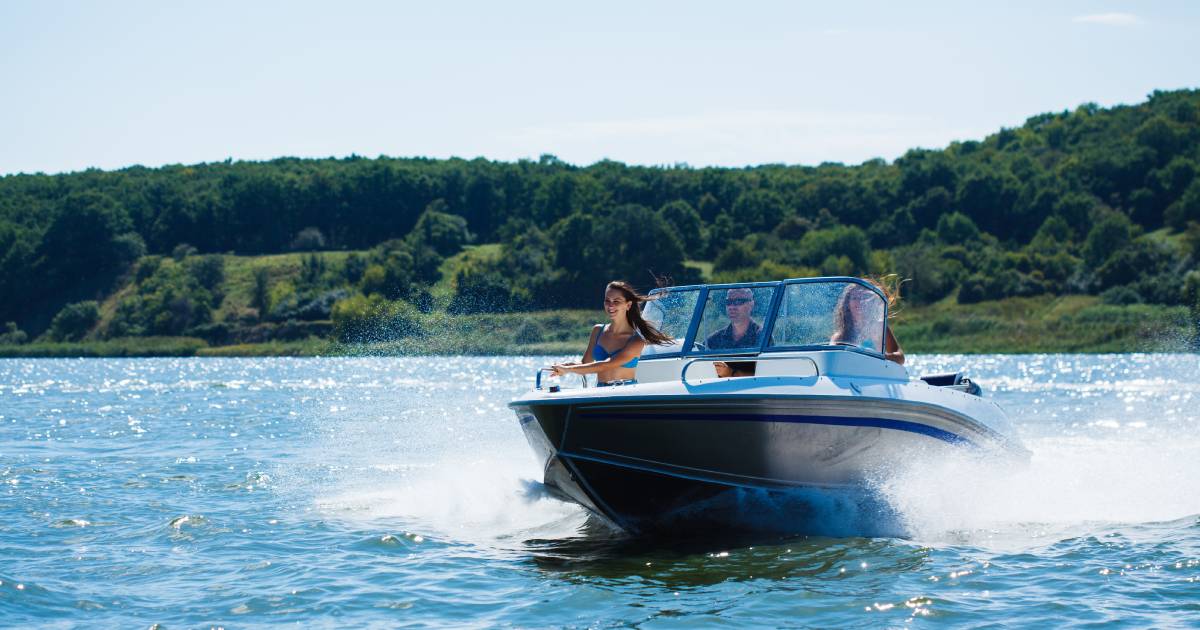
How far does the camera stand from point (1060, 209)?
4796 inches

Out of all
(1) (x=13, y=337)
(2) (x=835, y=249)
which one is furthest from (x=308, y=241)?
(2) (x=835, y=249)

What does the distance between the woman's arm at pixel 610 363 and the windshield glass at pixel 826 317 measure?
112cm

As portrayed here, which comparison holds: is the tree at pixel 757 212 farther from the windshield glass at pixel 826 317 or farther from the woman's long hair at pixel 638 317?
the woman's long hair at pixel 638 317

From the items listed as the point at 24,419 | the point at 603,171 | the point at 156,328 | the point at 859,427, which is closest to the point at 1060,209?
the point at 603,171

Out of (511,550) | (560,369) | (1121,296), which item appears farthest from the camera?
(1121,296)

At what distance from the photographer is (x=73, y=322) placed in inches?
4562

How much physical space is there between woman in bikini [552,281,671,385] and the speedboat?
17 centimetres

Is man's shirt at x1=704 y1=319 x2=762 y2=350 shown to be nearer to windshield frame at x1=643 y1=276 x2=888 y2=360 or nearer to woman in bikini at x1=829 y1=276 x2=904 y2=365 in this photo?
windshield frame at x1=643 y1=276 x2=888 y2=360

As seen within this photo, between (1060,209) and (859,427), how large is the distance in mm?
120440

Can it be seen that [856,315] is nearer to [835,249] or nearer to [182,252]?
[835,249]

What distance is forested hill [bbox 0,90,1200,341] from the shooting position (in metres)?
107

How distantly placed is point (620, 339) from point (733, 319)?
99 centimetres

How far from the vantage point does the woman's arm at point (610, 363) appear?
1005 centimetres

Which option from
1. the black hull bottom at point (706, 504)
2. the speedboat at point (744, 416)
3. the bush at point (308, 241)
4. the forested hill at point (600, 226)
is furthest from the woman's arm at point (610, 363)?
the bush at point (308, 241)
